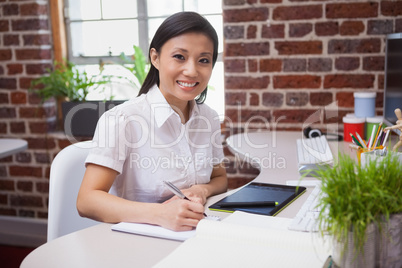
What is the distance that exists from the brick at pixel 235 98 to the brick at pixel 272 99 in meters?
0.10

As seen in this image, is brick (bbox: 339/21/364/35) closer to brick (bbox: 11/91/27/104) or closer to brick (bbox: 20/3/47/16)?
brick (bbox: 20/3/47/16)

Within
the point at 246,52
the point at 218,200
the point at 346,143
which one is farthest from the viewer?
the point at 246,52

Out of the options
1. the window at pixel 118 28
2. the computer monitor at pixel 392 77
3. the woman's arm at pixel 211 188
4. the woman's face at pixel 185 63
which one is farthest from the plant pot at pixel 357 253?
the window at pixel 118 28

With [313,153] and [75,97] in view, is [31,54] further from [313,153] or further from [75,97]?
[313,153]

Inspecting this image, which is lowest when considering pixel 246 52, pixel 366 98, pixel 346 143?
pixel 346 143

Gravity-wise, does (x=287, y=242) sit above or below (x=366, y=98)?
below

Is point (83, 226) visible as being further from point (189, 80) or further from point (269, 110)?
point (269, 110)

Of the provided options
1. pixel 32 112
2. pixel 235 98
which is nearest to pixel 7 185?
pixel 32 112

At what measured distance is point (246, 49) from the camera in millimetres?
2260

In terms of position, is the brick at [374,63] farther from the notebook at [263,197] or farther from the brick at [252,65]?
the notebook at [263,197]

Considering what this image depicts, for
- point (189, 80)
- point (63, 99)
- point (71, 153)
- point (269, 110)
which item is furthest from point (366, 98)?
point (63, 99)

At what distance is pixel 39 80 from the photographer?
2545mm

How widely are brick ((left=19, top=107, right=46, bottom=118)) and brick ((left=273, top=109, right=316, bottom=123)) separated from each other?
1329 millimetres

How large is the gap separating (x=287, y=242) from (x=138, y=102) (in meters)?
0.75
